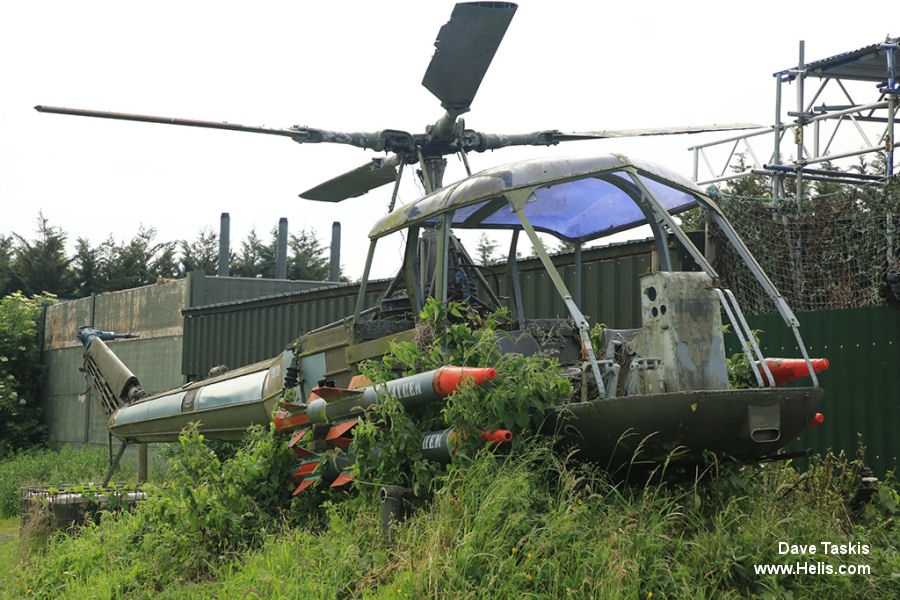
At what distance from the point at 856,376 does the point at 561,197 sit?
365 centimetres

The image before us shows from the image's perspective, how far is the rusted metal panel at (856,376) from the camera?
28.5ft

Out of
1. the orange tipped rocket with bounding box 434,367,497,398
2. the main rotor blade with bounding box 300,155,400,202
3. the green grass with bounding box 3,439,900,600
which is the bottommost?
the green grass with bounding box 3,439,900,600

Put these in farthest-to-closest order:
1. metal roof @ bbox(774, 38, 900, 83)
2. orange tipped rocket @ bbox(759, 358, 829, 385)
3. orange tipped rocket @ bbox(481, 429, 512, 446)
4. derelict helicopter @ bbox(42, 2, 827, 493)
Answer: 1. metal roof @ bbox(774, 38, 900, 83)
2. orange tipped rocket @ bbox(759, 358, 829, 385)
3. orange tipped rocket @ bbox(481, 429, 512, 446)
4. derelict helicopter @ bbox(42, 2, 827, 493)

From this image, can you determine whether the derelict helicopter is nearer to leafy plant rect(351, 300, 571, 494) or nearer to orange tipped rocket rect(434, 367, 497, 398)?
orange tipped rocket rect(434, 367, 497, 398)

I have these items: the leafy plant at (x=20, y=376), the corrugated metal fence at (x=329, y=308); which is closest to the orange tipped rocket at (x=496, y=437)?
the corrugated metal fence at (x=329, y=308)

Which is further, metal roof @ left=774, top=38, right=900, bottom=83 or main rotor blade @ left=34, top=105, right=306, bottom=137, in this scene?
metal roof @ left=774, top=38, right=900, bottom=83

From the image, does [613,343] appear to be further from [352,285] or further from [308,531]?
[352,285]

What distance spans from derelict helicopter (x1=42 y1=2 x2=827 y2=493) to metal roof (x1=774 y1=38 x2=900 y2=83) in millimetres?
7002

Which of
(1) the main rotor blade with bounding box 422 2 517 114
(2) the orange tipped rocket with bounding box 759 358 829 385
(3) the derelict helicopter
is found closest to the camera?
(3) the derelict helicopter

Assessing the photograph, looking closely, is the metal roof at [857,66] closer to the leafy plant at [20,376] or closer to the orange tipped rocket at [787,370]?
the orange tipped rocket at [787,370]

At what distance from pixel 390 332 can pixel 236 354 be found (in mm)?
10031

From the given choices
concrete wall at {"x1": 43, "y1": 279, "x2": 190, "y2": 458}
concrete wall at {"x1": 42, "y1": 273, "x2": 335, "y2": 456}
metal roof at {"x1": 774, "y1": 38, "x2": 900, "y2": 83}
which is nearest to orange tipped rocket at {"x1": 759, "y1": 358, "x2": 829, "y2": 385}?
metal roof at {"x1": 774, "y1": 38, "x2": 900, "y2": 83}

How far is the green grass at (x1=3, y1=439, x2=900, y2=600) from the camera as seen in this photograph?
4891 millimetres

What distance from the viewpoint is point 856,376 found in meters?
8.95
